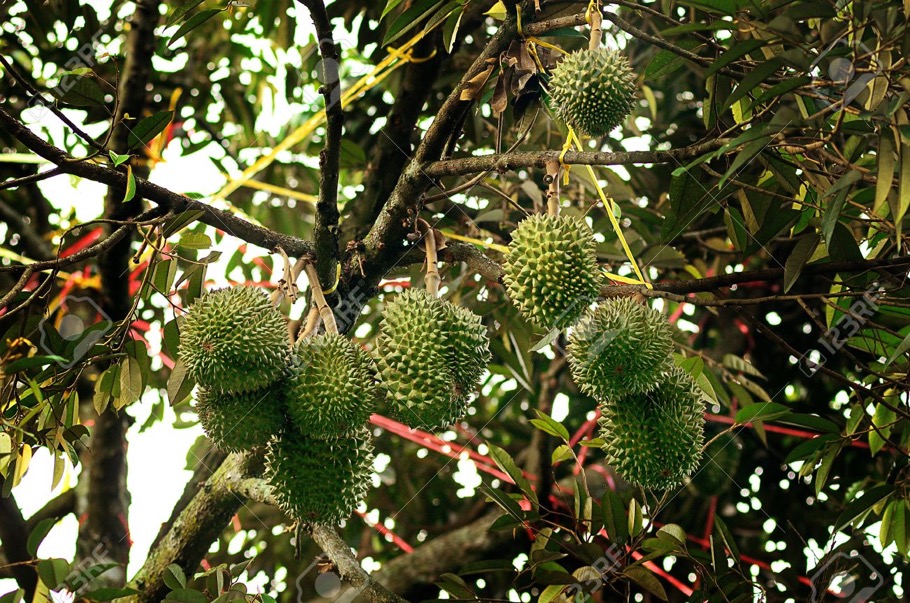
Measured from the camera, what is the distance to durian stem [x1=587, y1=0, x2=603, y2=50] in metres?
1.36

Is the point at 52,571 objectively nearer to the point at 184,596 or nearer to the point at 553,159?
the point at 184,596

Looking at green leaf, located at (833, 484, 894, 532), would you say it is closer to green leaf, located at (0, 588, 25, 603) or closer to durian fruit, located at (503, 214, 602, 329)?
durian fruit, located at (503, 214, 602, 329)

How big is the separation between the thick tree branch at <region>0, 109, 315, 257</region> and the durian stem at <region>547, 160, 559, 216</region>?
45cm

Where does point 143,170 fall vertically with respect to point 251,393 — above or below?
above

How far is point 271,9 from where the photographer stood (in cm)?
256

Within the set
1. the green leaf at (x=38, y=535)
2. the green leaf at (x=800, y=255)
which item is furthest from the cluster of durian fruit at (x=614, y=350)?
the green leaf at (x=38, y=535)

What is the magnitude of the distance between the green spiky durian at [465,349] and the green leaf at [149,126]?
565mm

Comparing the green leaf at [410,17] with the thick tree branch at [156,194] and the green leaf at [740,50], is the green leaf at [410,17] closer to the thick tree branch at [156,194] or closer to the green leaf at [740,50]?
the thick tree branch at [156,194]

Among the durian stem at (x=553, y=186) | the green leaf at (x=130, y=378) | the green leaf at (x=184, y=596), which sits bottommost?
the green leaf at (x=184, y=596)

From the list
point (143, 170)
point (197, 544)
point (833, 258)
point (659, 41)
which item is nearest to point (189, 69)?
point (143, 170)

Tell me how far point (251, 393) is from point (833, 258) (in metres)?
0.95

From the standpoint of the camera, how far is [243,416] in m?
1.26

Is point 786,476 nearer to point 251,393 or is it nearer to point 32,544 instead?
point 251,393

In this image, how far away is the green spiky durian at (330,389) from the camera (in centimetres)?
123
